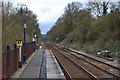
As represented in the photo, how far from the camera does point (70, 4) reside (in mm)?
95750

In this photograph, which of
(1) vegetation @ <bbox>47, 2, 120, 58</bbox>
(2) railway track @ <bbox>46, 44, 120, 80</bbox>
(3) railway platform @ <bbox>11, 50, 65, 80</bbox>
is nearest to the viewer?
(3) railway platform @ <bbox>11, 50, 65, 80</bbox>

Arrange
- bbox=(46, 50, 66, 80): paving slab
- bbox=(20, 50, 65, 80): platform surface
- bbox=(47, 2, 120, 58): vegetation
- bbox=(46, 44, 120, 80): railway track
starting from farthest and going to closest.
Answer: bbox=(47, 2, 120, 58): vegetation → bbox=(46, 44, 120, 80): railway track → bbox=(20, 50, 65, 80): platform surface → bbox=(46, 50, 66, 80): paving slab

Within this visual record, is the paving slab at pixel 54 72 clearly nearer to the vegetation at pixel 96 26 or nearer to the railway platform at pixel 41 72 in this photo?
the railway platform at pixel 41 72

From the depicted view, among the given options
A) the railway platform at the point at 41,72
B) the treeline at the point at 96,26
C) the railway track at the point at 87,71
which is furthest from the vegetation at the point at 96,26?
the railway platform at the point at 41,72

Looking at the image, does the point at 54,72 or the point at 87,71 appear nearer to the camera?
the point at 54,72

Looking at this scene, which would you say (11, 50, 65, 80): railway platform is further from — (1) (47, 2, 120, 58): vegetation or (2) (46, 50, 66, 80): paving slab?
(1) (47, 2, 120, 58): vegetation

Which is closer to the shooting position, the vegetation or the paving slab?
the paving slab

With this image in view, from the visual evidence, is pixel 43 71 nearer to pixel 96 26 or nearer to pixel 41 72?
pixel 41 72

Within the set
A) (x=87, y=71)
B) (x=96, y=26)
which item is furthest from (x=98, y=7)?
(x=87, y=71)

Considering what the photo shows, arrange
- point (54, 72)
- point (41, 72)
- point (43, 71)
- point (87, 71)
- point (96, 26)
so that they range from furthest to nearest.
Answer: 1. point (96, 26)
2. point (87, 71)
3. point (43, 71)
4. point (54, 72)
5. point (41, 72)

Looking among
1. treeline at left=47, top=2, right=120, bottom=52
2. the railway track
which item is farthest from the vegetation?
the railway track

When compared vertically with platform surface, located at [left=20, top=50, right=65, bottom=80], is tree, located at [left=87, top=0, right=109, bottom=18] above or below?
above

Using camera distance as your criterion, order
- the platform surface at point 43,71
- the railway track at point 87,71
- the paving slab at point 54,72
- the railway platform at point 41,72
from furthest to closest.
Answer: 1. the railway track at point 87,71
2. the platform surface at point 43,71
3. the railway platform at point 41,72
4. the paving slab at point 54,72

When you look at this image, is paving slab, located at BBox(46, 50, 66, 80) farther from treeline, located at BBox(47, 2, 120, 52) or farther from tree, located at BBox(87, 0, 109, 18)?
tree, located at BBox(87, 0, 109, 18)
